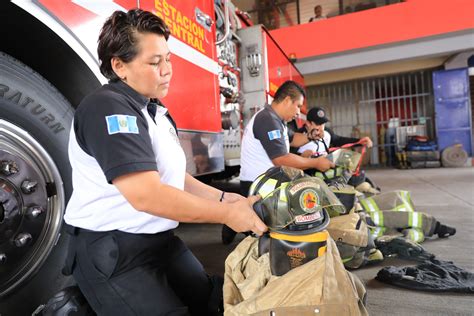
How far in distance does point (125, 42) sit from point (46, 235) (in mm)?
774

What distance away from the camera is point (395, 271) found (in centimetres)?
173

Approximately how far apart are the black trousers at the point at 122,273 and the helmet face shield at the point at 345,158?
2041 mm

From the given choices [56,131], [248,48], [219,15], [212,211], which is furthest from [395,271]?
[248,48]

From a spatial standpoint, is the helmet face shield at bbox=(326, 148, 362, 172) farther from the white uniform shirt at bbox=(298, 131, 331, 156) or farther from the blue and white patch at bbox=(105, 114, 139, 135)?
the blue and white patch at bbox=(105, 114, 139, 135)

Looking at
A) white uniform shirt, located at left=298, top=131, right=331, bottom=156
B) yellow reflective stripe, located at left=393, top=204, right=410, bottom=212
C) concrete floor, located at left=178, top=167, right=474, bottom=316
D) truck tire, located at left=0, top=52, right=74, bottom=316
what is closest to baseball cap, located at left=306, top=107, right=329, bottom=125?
white uniform shirt, located at left=298, top=131, right=331, bottom=156

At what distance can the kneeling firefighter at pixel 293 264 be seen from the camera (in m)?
0.90

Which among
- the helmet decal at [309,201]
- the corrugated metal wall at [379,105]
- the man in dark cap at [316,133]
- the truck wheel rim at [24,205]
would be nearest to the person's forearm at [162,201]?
the helmet decal at [309,201]

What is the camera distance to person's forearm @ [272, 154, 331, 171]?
248cm

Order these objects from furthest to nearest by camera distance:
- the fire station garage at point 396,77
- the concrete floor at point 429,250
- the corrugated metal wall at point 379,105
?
the corrugated metal wall at point 379,105 < the fire station garage at point 396,77 < the concrete floor at point 429,250

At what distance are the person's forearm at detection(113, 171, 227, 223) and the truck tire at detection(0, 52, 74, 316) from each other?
50 centimetres

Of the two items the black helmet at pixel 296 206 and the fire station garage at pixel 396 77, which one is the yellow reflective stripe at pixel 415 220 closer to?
the black helmet at pixel 296 206

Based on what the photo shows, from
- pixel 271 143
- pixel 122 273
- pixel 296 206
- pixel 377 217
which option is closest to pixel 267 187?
pixel 296 206

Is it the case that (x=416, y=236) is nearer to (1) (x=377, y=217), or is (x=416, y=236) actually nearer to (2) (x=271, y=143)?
(1) (x=377, y=217)

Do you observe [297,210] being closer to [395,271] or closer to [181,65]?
[395,271]
